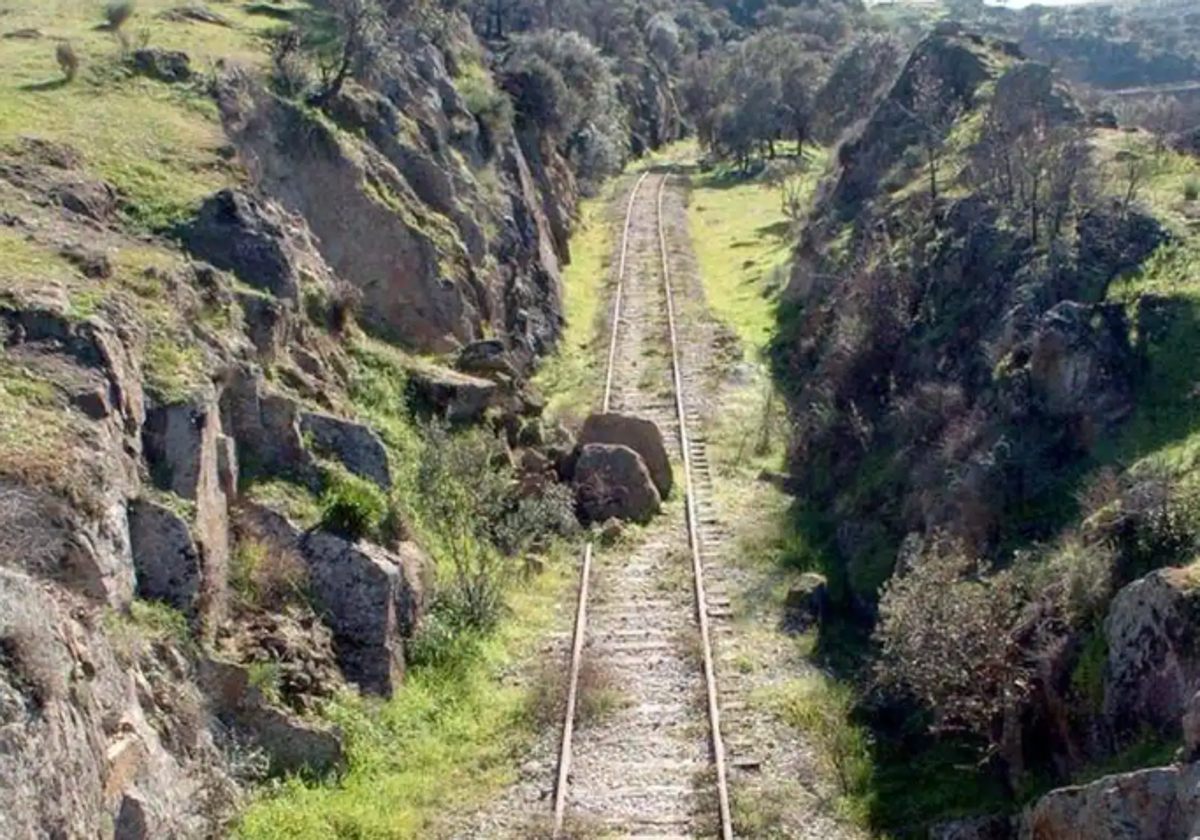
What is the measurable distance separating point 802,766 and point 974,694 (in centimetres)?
242

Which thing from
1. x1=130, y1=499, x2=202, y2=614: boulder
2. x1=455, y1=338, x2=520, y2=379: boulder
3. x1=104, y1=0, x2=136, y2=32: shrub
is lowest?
x1=455, y1=338, x2=520, y2=379: boulder

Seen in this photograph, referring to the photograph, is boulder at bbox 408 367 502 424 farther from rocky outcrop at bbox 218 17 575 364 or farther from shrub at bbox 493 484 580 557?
rocky outcrop at bbox 218 17 575 364

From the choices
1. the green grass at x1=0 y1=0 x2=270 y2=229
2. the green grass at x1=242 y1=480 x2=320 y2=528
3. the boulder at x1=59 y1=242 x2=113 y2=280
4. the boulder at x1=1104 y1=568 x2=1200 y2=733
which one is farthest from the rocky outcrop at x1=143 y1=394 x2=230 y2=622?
the boulder at x1=1104 y1=568 x2=1200 y2=733

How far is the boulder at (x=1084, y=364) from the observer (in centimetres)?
1853

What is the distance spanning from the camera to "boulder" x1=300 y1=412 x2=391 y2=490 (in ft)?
64.0

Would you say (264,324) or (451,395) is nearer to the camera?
(264,324)

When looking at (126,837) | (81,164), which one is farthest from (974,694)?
(81,164)

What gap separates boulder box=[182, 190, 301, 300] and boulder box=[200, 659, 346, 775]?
815 cm

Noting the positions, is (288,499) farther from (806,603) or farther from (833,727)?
(806,603)

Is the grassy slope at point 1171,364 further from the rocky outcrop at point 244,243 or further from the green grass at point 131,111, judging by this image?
the green grass at point 131,111

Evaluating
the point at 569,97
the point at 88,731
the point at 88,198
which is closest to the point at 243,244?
the point at 88,198

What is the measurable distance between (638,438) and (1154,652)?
1390 cm

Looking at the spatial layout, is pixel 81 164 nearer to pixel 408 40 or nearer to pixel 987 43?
pixel 408 40

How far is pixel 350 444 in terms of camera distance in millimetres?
19797
